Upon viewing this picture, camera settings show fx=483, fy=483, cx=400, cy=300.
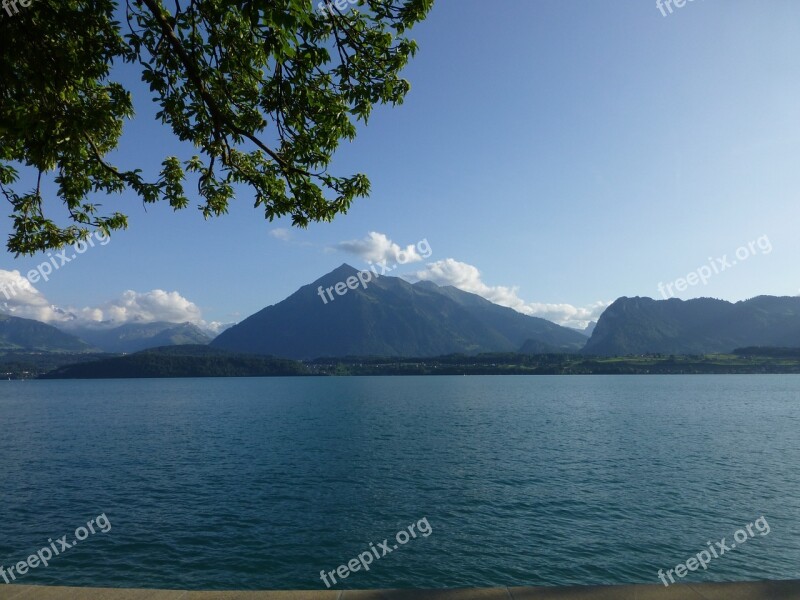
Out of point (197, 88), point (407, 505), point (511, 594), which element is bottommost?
point (407, 505)

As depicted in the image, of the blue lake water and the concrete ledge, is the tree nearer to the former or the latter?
the concrete ledge

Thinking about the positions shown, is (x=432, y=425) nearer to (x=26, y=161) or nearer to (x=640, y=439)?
(x=640, y=439)

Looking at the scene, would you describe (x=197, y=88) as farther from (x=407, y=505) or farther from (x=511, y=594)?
(x=407, y=505)

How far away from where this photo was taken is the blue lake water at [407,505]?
24.7 m

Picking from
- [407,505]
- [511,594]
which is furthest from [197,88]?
[407,505]

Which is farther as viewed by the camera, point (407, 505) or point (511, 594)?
point (407, 505)

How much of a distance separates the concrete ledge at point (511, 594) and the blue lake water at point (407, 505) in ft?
53.2

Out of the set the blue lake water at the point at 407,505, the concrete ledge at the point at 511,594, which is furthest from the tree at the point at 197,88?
the blue lake water at the point at 407,505

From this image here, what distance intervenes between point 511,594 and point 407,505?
2864 centimetres

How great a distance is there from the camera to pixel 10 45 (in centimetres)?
1096

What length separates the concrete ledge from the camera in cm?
810

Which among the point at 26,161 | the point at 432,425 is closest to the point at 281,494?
the point at 26,161

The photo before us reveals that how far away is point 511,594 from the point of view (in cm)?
838

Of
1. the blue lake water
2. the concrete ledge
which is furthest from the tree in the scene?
the blue lake water
